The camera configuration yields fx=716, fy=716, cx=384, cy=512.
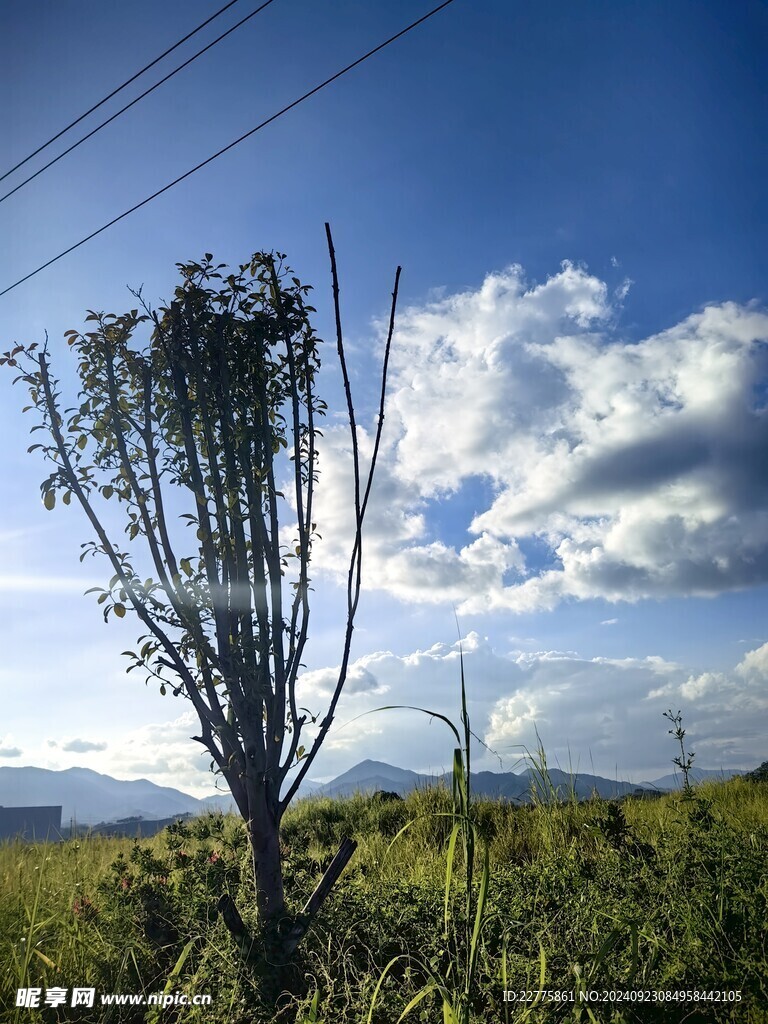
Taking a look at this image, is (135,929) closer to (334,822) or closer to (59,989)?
(59,989)

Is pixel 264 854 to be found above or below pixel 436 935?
above

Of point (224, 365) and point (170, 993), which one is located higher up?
point (224, 365)

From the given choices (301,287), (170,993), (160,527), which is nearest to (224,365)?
(301,287)

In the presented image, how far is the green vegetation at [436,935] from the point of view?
2688mm

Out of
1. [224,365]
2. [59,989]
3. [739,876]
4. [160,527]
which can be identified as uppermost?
[224,365]

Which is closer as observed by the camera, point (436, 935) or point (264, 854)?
point (436, 935)

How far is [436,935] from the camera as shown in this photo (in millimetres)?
3414

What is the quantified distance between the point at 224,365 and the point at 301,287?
2.55 feet

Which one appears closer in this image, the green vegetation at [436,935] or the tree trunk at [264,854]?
the green vegetation at [436,935]

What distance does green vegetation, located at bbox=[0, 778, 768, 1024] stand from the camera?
2.69 meters

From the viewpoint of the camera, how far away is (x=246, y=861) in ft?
14.9

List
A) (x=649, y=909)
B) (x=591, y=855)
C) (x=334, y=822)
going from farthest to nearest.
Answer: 1. (x=334, y=822)
2. (x=591, y=855)
3. (x=649, y=909)

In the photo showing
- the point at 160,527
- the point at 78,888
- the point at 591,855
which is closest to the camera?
the point at 160,527

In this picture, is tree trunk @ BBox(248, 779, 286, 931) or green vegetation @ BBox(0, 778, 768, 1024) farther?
tree trunk @ BBox(248, 779, 286, 931)
